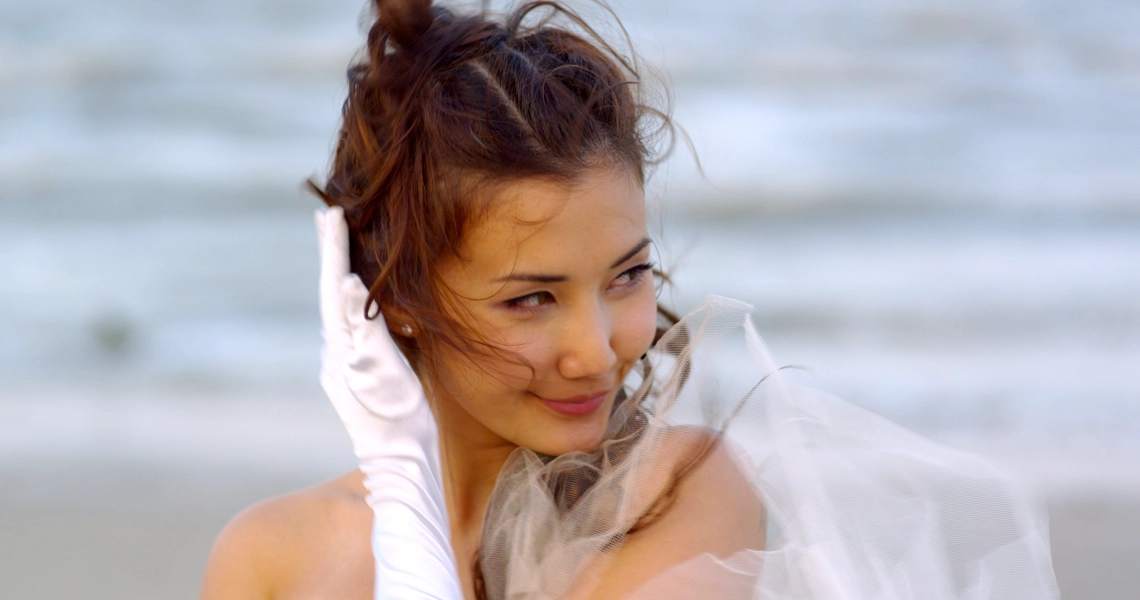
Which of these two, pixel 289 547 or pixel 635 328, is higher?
pixel 635 328

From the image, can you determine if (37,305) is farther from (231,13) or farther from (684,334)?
(684,334)

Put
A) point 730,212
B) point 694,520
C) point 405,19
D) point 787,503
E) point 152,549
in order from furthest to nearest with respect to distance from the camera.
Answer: point 730,212, point 152,549, point 405,19, point 694,520, point 787,503

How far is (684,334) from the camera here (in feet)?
6.10

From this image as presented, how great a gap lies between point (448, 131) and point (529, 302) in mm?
351

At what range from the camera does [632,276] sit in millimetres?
2023

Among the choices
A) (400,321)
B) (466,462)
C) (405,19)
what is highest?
(405,19)

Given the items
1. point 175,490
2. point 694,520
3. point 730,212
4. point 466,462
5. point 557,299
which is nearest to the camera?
point 694,520

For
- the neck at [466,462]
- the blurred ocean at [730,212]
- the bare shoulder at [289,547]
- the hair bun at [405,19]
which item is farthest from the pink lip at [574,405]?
the blurred ocean at [730,212]

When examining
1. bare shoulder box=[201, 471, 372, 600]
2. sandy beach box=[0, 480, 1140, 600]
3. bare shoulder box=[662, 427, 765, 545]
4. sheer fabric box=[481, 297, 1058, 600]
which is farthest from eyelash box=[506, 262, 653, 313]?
sandy beach box=[0, 480, 1140, 600]

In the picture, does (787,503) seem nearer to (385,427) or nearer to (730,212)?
(385,427)

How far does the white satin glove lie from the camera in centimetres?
178

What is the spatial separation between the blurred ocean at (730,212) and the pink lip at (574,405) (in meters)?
2.40

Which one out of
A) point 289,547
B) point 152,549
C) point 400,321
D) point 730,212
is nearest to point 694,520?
point 400,321

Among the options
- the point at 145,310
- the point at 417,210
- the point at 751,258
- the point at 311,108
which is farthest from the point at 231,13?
the point at 417,210
